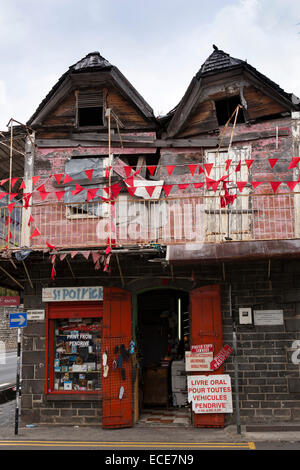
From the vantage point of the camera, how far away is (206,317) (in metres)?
11.3

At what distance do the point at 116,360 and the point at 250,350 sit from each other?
328 cm

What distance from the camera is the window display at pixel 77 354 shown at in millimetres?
11805

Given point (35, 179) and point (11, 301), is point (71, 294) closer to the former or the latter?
point (11, 301)

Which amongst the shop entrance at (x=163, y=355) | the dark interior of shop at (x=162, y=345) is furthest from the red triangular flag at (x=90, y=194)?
the dark interior of shop at (x=162, y=345)

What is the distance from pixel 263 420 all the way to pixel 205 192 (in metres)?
5.88

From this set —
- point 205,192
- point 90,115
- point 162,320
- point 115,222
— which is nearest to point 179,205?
point 205,192

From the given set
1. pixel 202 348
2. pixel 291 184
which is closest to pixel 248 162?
pixel 291 184

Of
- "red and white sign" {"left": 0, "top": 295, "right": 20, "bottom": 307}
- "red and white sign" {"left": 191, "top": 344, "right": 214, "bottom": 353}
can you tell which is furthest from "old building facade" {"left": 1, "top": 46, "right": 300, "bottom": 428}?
"red and white sign" {"left": 0, "top": 295, "right": 20, "bottom": 307}

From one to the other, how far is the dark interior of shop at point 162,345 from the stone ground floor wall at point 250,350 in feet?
5.15

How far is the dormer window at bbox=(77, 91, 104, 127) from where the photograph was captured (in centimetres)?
1332

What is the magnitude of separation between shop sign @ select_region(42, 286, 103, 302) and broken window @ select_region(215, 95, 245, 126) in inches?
235

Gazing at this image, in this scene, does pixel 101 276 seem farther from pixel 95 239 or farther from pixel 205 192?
pixel 205 192

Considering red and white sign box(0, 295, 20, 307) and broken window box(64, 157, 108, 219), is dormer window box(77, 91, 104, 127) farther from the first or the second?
red and white sign box(0, 295, 20, 307)

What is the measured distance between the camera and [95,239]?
40.9ft
